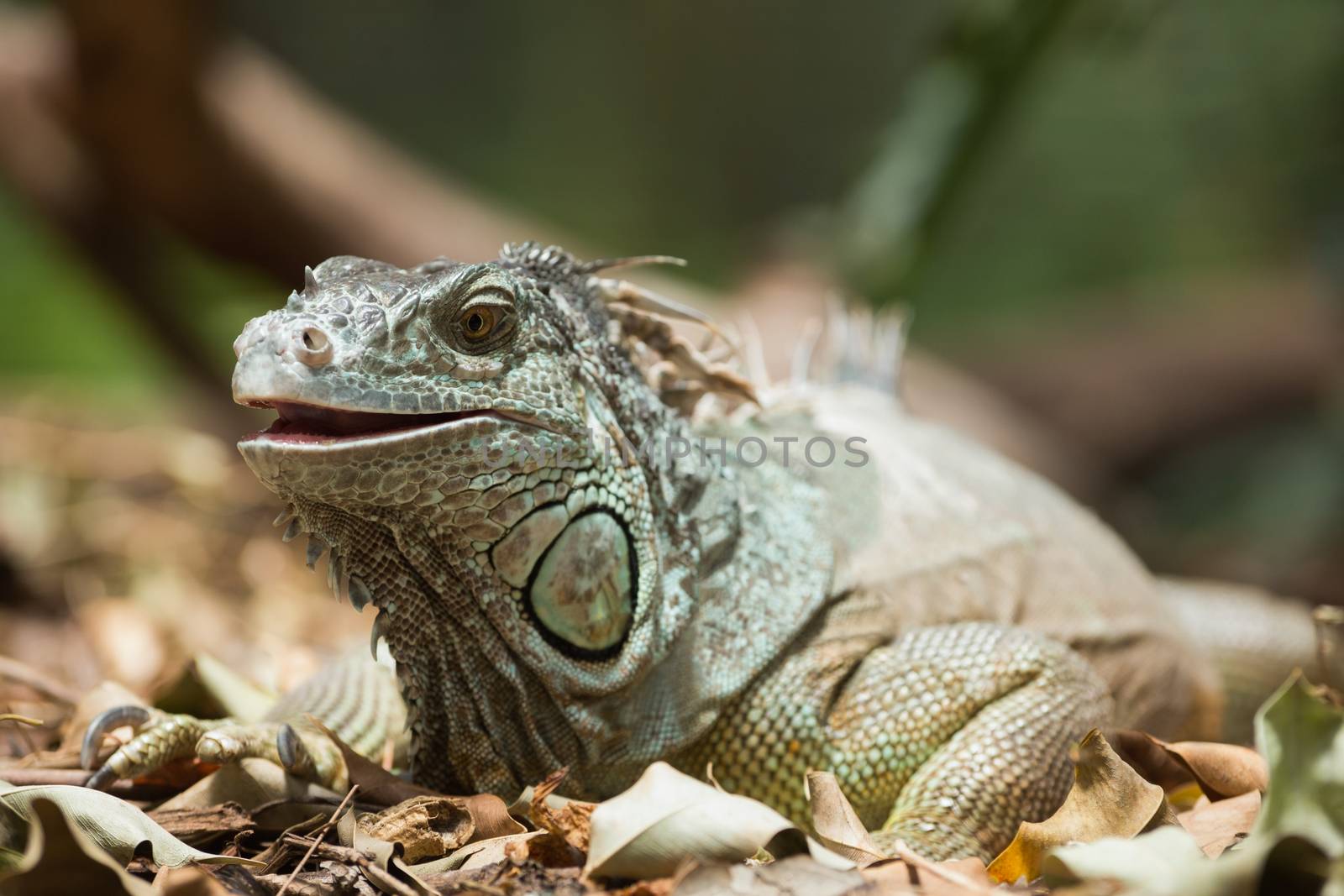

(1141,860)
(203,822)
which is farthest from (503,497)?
(1141,860)

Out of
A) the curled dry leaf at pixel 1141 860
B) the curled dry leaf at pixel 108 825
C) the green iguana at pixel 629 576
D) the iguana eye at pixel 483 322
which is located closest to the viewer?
the curled dry leaf at pixel 1141 860

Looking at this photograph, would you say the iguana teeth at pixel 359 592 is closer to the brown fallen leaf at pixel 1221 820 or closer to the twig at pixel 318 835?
the twig at pixel 318 835

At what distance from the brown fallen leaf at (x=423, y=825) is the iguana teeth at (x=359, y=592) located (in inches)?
23.7

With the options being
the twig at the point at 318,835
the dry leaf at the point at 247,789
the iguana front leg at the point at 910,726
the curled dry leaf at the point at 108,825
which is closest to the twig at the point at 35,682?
the dry leaf at the point at 247,789

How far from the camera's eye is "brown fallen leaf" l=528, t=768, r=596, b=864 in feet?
10.3

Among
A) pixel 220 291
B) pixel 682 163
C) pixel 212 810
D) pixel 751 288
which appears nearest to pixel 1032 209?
pixel 682 163

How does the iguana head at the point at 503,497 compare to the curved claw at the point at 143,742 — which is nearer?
the iguana head at the point at 503,497

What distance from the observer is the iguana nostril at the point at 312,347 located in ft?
9.96

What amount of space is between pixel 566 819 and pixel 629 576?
0.76 m

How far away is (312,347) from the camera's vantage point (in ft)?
10.0

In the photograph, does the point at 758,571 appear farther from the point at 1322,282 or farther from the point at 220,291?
the point at 220,291

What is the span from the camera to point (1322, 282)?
15922mm

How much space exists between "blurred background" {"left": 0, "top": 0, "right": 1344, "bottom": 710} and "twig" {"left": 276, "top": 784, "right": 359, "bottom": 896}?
2407 mm

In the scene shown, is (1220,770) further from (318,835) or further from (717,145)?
(717,145)
